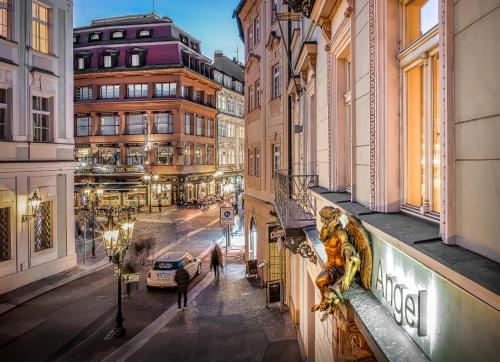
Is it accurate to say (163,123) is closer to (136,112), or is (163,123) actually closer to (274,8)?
(136,112)

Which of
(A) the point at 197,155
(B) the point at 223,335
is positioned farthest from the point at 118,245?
(A) the point at 197,155

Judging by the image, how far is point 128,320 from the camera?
13602mm

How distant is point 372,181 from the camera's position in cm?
445

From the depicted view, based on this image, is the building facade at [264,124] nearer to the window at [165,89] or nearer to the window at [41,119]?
the window at [41,119]

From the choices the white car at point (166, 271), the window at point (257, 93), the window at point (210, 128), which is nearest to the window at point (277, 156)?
the window at point (257, 93)

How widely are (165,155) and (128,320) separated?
3424cm

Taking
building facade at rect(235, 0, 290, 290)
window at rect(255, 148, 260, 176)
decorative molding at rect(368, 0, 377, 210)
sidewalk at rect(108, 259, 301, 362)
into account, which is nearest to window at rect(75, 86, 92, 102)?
building facade at rect(235, 0, 290, 290)

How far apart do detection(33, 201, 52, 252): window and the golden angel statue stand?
692 inches

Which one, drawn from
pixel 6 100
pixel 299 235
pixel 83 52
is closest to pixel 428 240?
pixel 299 235

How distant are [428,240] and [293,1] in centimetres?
625

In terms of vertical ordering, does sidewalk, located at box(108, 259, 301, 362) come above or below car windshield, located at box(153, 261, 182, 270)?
below

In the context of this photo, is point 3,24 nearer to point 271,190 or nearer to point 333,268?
point 271,190

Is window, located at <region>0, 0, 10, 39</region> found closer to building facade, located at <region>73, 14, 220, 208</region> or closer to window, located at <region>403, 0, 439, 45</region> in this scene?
window, located at <region>403, 0, 439, 45</region>

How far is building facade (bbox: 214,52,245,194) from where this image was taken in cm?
5741
